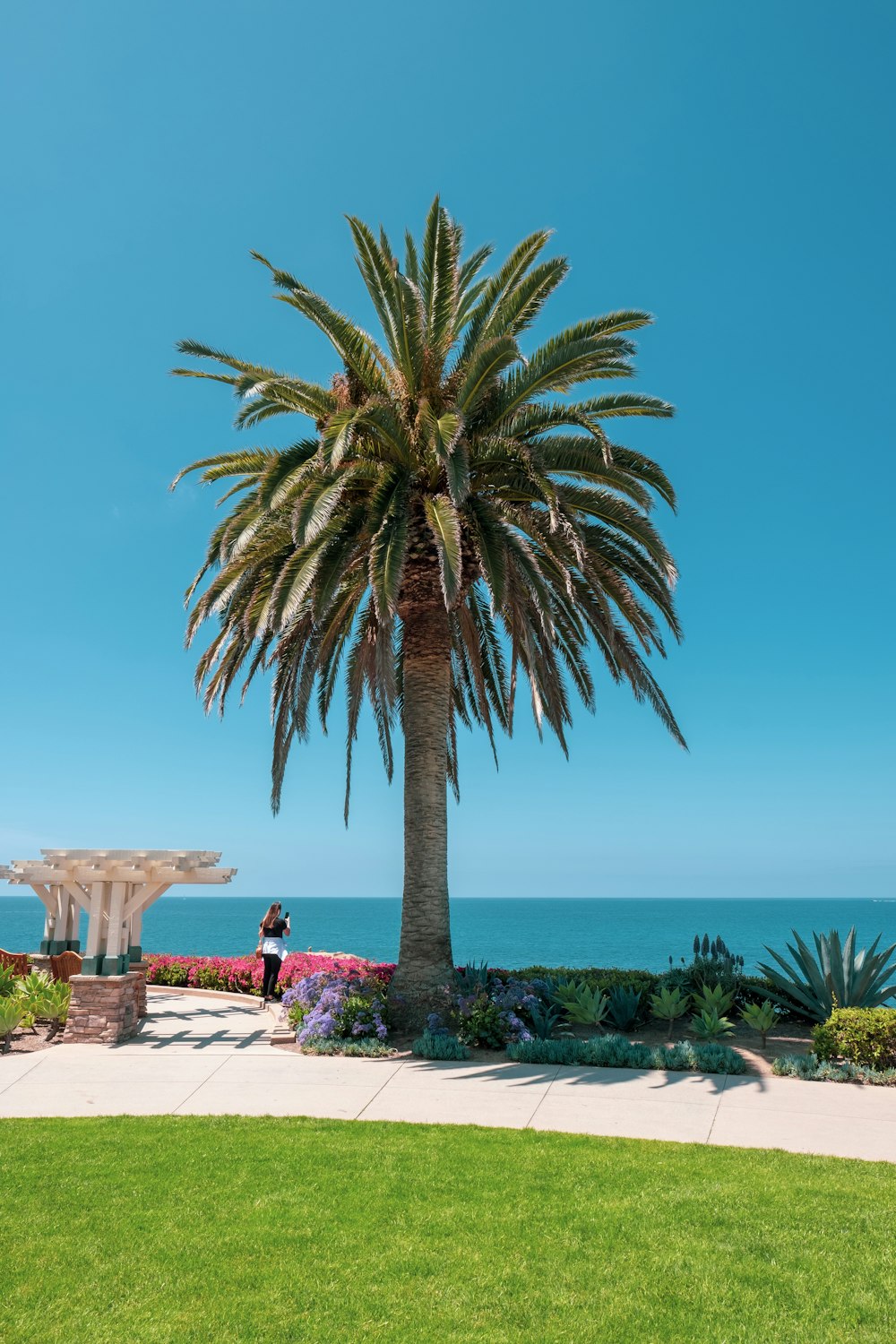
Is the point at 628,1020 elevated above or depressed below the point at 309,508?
below

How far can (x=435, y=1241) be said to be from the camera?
5.49 meters

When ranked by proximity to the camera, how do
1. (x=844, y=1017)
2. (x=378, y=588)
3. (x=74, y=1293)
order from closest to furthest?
(x=74, y=1293) → (x=844, y=1017) → (x=378, y=588)

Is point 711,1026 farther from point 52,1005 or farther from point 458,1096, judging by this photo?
point 52,1005

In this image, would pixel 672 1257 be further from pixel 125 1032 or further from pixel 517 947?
pixel 517 947

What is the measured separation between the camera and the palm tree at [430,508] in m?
11.8

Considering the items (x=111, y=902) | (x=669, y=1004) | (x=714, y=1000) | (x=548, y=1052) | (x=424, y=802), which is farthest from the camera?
(x=424, y=802)

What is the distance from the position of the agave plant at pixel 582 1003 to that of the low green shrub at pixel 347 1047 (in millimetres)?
2529

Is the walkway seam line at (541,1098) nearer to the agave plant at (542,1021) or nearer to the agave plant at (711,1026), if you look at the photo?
the agave plant at (542,1021)

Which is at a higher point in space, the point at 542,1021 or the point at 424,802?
the point at 424,802

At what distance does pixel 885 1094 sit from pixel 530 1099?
369cm

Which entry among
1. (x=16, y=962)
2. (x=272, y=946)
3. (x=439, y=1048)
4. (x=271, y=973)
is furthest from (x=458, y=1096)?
(x=16, y=962)

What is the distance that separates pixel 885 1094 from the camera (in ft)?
30.7

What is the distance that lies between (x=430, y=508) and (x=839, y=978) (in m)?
8.43

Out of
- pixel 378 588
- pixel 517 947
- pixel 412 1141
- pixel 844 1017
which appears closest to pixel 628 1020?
pixel 844 1017
